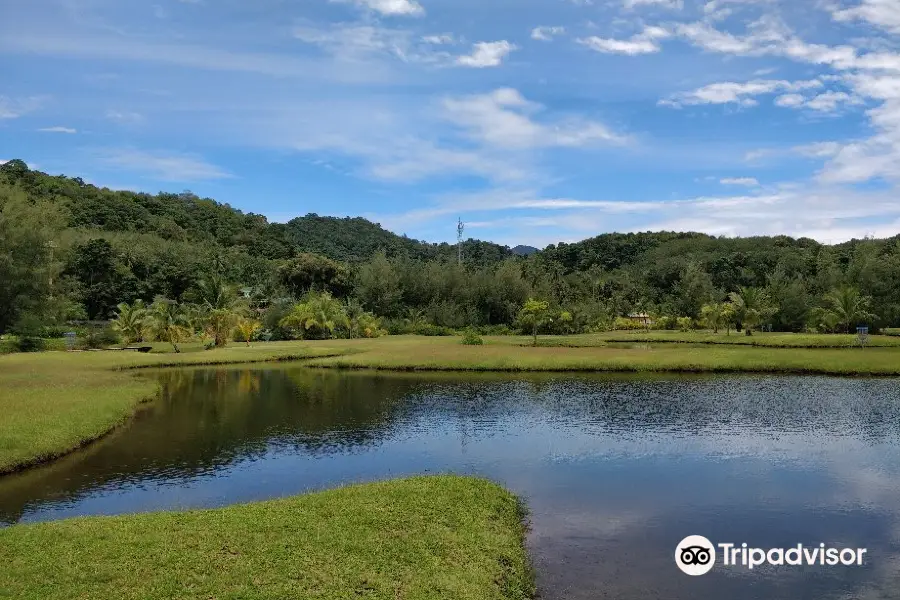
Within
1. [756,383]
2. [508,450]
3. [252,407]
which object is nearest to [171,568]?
[508,450]

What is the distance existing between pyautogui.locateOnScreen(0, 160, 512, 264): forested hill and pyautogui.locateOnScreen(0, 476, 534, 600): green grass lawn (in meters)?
96.5

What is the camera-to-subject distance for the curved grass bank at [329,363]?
24953 mm

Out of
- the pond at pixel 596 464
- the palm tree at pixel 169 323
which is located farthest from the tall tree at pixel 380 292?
the pond at pixel 596 464

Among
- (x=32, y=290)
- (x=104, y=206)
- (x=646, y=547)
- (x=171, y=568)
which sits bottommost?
(x=646, y=547)

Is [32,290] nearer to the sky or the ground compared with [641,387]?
nearer to the sky

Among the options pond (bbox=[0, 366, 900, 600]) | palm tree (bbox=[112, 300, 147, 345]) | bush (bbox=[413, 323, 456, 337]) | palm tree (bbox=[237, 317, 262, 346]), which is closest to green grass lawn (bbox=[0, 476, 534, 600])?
pond (bbox=[0, 366, 900, 600])

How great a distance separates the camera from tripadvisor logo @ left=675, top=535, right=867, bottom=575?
13430mm

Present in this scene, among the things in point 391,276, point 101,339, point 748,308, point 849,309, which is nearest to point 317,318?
point 391,276

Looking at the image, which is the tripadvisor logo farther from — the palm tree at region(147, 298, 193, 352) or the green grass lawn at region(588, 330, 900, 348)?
the palm tree at region(147, 298, 193, 352)

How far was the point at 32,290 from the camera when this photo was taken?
A: 38.5m

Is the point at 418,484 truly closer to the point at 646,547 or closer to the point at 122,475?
the point at 646,547

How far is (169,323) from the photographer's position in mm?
62031

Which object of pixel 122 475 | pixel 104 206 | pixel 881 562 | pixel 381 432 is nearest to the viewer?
pixel 881 562

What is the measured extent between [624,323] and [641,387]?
5402 centimetres
